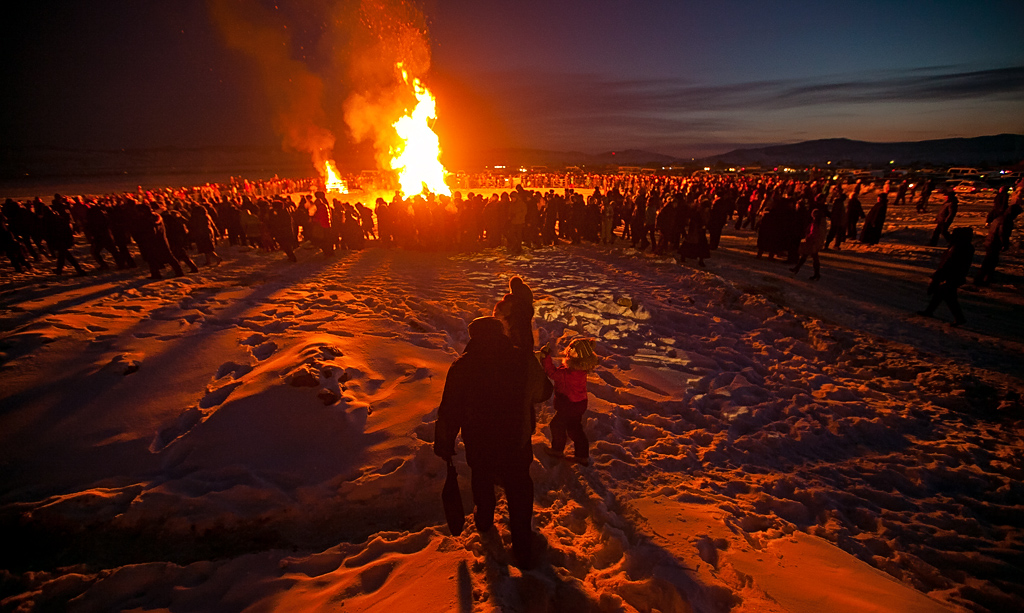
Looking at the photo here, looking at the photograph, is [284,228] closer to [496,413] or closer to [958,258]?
[496,413]

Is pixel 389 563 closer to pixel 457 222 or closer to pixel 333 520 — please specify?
pixel 333 520

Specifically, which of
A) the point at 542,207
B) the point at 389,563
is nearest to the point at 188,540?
the point at 389,563

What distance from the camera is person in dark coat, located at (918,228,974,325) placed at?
717 cm

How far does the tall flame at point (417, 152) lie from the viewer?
2384 cm

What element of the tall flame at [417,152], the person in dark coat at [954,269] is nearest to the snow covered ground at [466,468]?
the person in dark coat at [954,269]

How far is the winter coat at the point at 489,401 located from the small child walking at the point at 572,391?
0.92 meters

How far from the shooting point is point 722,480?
4.07 m

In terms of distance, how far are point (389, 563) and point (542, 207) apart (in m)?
13.8

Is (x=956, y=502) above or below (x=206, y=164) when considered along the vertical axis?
below

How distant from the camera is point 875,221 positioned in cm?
1395

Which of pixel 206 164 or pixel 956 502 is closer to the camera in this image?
pixel 956 502

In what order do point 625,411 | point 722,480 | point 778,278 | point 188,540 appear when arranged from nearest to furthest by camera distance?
point 188,540 → point 722,480 → point 625,411 → point 778,278

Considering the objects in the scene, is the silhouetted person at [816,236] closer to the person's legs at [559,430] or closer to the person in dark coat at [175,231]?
the person's legs at [559,430]

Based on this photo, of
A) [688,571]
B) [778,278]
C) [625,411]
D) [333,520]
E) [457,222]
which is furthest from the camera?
[457,222]
